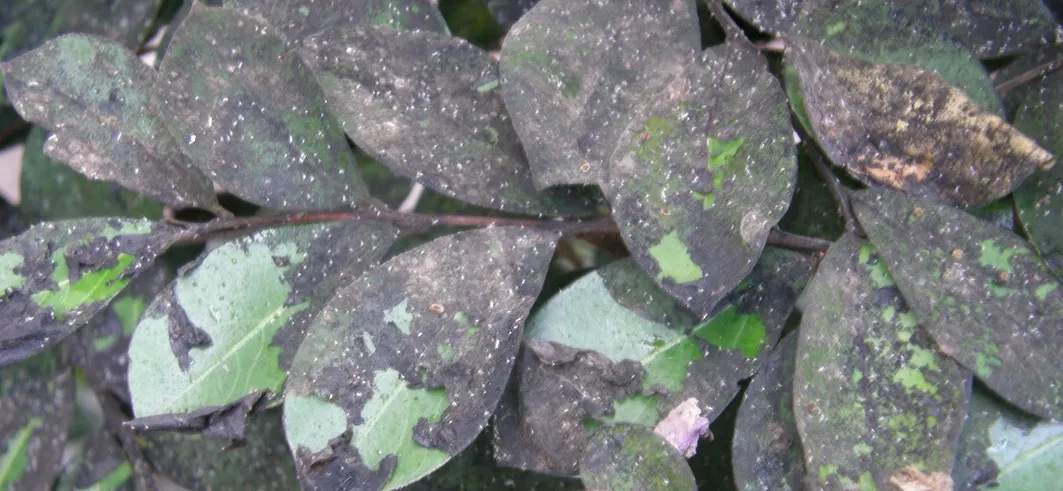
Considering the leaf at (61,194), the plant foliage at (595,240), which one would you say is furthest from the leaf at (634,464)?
the leaf at (61,194)

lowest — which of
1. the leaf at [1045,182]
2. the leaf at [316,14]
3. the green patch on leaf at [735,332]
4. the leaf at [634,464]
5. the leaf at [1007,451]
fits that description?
the leaf at [1007,451]

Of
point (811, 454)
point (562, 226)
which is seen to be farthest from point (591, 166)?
point (811, 454)

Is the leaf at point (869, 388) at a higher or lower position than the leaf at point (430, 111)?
lower

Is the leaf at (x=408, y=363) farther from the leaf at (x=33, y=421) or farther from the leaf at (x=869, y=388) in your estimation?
the leaf at (x=33, y=421)

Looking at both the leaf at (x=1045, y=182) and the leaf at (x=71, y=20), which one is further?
the leaf at (x=71, y=20)

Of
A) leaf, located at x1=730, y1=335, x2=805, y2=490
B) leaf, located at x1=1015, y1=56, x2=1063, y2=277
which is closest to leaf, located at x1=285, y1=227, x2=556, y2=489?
leaf, located at x1=730, y1=335, x2=805, y2=490
